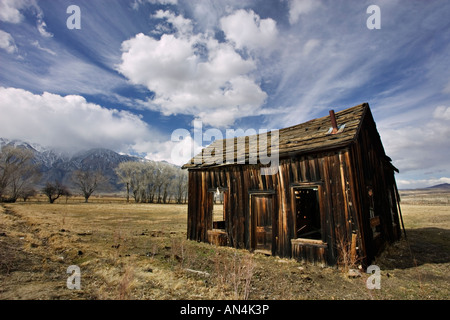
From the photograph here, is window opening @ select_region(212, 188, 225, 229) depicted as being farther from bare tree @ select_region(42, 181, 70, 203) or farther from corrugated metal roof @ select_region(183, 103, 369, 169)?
bare tree @ select_region(42, 181, 70, 203)

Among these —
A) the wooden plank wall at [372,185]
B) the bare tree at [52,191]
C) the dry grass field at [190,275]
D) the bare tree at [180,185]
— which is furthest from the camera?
the bare tree at [180,185]

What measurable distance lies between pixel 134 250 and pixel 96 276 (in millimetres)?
3050

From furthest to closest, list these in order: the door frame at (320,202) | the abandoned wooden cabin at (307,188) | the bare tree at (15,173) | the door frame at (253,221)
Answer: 1. the bare tree at (15,173)
2. the door frame at (253,221)
3. the door frame at (320,202)
4. the abandoned wooden cabin at (307,188)

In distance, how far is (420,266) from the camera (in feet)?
23.0

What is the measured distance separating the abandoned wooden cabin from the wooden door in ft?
0.13

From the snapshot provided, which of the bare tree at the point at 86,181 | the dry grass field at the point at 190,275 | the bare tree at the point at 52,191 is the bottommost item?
the dry grass field at the point at 190,275

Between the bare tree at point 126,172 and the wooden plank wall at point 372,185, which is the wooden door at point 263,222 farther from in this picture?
the bare tree at point 126,172

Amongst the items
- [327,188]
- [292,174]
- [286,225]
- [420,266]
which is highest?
[292,174]

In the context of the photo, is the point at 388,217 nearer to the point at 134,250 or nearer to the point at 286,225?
the point at 286,225

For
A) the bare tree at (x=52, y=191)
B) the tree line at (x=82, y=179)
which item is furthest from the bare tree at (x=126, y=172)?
the bare tree at (x=52, y=191)

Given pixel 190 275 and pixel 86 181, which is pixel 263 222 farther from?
pixel 86 181

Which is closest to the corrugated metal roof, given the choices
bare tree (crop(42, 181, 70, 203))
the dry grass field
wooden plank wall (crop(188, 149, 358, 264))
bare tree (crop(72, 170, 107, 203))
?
wooden plank wall (crop(188, 149, 358, 264))

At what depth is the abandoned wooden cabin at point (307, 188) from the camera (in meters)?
6.86
